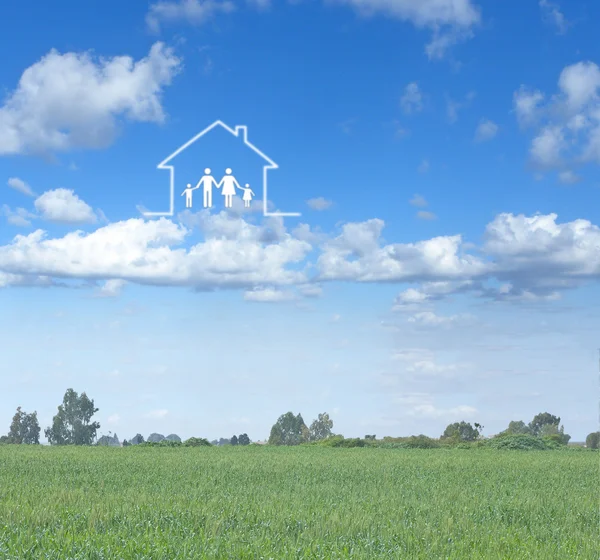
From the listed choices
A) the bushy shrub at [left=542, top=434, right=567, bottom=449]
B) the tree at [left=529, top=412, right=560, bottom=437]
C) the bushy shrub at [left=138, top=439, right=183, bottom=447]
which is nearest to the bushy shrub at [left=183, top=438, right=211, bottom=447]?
the bushy shrub at [left=138, top=439, right=183, bottom=447]

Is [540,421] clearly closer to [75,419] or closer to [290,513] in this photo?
[75,419]

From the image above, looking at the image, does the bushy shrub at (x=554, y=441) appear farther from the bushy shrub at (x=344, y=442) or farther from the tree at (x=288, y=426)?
the tree at (x=288, y=426)

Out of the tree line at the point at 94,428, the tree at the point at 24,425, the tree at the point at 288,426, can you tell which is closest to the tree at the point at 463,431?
the tree line at the point at 94,428

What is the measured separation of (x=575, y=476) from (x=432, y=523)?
11881mm

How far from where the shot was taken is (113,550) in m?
9.32

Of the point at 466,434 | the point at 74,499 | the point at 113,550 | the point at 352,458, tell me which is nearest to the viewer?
the point at 113,550

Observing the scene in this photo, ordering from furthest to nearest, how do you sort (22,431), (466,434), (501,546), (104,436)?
(22,431) < (104,436) < (466,434) < (501,546)

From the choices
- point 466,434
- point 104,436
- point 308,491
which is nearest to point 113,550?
point 308,491

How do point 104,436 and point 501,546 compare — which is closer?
point 501,546

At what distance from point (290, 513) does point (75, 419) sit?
54.0 m

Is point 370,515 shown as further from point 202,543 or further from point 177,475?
point 177,475

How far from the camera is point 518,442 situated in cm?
3681

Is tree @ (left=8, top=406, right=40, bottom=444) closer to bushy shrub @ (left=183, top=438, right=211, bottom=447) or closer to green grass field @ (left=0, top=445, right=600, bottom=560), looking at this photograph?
bushy shrub @ (left=183, top=438, right=211, bottom=447)

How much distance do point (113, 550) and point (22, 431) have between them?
62727 millimetres
